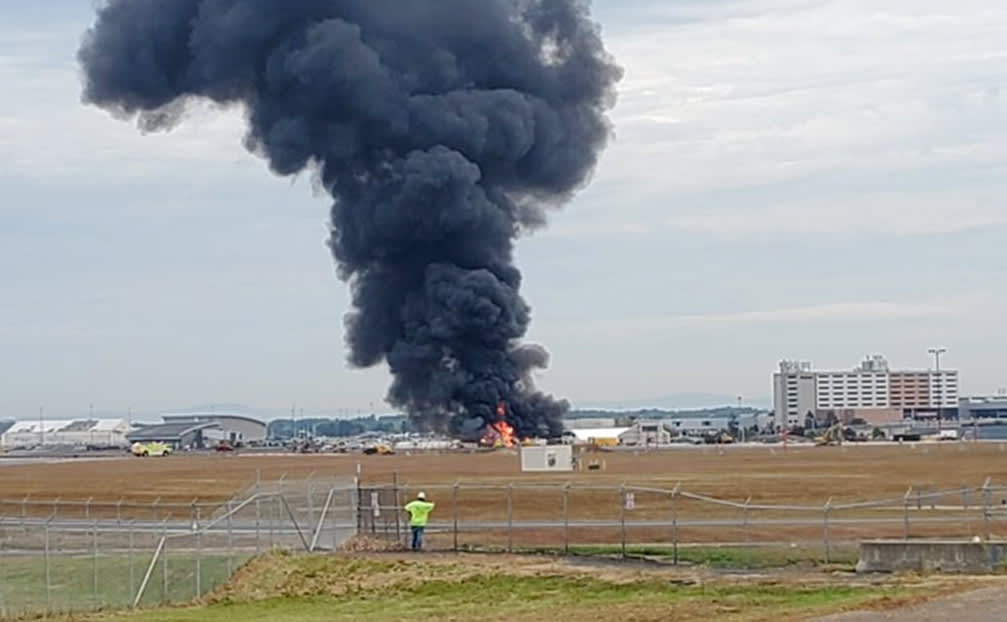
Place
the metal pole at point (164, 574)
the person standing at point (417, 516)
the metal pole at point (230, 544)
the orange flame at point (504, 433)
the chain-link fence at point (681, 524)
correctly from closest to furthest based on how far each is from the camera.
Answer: the metal pole at point (164, 574) → the metal pole at point (230, 544) → the person standing at point (417, 516) → the chain-link fence at point (681, 524) → the orange flame at point (504, 433)

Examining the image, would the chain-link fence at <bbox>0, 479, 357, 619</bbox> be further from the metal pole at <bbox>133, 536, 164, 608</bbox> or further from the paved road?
the paved road

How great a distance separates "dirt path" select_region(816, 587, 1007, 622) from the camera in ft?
82.2

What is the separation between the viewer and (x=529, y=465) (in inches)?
3629

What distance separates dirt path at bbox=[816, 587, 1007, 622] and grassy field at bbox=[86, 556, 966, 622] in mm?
726

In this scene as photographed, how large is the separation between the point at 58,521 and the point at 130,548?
2154 centimetres

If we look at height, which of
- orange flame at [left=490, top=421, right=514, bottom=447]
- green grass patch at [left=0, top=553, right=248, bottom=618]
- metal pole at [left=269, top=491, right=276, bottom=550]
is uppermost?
orange flame at [left=490, top=421, right=514, bottom=447]

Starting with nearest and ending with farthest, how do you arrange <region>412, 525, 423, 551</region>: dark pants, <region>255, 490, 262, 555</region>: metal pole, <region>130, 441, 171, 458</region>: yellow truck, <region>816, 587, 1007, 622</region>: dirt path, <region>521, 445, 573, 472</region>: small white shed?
<region>816, 587, 1007, 622</region>: dirt path → <region>255, 490, 262, 555</region>: metal pole → <region>412, 525, 423, 551</region>: dark pants → <region>521, 445, 573, 472</region>: small white shed → <region>130, 441, 171, 458</region>: yellow truck

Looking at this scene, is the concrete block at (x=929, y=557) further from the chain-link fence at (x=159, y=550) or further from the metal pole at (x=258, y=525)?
the metal pole at (x=258, y=525)

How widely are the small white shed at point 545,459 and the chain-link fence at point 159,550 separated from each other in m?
41.1

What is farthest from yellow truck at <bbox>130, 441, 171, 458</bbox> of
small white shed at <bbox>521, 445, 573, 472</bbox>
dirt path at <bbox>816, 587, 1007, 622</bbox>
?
dirt path at <bbox>816, 587, 1007, 622</bbox>

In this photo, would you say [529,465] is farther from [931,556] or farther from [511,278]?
[931,556]

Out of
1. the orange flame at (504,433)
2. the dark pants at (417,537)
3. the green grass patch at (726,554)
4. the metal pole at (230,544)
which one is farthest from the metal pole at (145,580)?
the orange flame at (504,433)

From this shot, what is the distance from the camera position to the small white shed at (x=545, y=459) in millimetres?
92125

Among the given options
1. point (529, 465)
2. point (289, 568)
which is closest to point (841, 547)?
point (289, 568)
